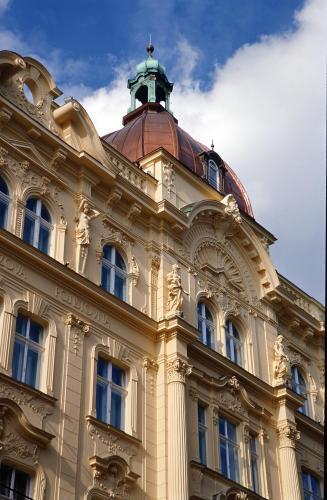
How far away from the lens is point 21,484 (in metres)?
20.2

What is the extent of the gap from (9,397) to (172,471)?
16.9 feet

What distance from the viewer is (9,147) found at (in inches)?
963

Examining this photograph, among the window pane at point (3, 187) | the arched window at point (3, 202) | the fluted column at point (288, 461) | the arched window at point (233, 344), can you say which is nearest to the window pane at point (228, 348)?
the arched window at point (233, 344)

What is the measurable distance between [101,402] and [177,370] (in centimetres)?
266

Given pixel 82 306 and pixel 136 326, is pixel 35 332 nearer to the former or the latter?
pixel 82 306

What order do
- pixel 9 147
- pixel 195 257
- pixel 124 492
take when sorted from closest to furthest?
1. pixel 124 492
2. pixel 9 147
3. pixel 195 257

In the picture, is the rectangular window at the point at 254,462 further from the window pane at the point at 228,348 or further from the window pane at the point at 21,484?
the window pane at the point at 21,484

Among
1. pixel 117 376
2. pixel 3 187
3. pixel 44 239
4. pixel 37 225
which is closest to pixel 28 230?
pixel 37 225

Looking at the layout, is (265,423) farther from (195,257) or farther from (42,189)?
(42,189)

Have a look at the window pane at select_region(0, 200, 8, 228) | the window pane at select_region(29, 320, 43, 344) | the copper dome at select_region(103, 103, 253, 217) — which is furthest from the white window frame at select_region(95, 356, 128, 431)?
the copper dome at select_region(103, 103, 253, 217)

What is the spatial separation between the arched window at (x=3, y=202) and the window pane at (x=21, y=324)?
100 inches

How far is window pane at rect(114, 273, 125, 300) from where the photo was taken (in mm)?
26188

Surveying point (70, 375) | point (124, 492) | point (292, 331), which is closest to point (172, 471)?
point (124, 492)

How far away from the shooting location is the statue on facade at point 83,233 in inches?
981
